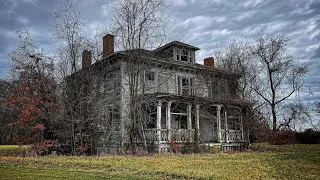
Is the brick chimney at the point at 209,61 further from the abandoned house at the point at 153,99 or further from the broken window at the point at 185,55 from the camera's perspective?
the broken window at the point at 185,55

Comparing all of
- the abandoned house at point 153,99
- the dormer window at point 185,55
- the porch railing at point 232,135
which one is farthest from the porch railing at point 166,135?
the dormer window at point 185,55

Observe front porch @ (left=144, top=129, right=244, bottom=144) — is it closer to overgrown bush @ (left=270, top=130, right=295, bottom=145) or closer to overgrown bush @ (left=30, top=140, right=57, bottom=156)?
overgrown bush @ (left=30, top=140, right=57, bottom=156)

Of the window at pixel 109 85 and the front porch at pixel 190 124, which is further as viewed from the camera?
the window at pixel 109 85

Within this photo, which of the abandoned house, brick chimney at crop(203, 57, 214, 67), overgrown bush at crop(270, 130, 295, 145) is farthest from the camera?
brick chimney at crop(203, 57, 214, 67)

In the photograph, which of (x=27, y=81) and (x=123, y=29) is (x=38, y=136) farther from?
(x=123, y=29)

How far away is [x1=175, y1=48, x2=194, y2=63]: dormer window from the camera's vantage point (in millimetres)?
27975

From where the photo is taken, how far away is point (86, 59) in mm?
21359

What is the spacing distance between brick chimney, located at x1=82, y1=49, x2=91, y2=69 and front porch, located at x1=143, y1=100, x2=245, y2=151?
562 cm

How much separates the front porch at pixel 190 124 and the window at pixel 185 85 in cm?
169

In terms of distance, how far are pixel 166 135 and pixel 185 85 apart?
23.6 ft

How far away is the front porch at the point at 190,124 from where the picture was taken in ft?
72.1

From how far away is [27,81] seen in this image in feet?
65.7

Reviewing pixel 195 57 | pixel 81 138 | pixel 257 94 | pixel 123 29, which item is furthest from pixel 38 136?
pixel 257 94

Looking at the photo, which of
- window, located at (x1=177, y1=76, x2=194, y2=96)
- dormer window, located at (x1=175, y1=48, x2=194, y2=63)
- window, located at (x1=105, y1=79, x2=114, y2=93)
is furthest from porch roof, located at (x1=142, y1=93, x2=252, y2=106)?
dormer window, located at (x1=175, y1=48, x2=194, y2=63)
